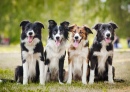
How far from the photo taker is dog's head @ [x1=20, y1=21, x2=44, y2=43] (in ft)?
28.0

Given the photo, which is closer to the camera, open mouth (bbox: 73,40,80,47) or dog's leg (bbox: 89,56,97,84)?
open mouth (bbox: 73,40,80,47)

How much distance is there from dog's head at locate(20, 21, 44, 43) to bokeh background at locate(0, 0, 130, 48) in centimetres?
2523

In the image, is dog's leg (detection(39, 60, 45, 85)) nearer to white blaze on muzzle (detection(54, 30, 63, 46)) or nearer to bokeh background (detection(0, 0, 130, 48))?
white blaze on muzzle (detection(54, 30, 63, 46))

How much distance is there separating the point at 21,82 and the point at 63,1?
2803cm

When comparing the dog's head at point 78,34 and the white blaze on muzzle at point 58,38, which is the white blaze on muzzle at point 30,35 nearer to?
the white blaze on muzzle at point 58,38

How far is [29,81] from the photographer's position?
8.96 meters

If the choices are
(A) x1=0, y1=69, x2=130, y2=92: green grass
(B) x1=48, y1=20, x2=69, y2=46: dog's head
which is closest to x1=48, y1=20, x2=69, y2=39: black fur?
(B) x1=48, y1=20, x2=69, y2=46: dog's head

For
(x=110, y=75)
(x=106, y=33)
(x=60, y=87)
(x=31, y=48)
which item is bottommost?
(x=60, y=87)

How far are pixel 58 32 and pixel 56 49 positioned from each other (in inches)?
18.7

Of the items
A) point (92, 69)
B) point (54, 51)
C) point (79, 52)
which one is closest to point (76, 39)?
point (79, 52)

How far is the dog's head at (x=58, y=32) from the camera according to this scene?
867 cm

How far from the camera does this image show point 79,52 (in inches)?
352

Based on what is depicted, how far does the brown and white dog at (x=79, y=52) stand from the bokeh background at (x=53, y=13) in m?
24.9

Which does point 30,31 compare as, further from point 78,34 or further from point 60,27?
point 78,34
